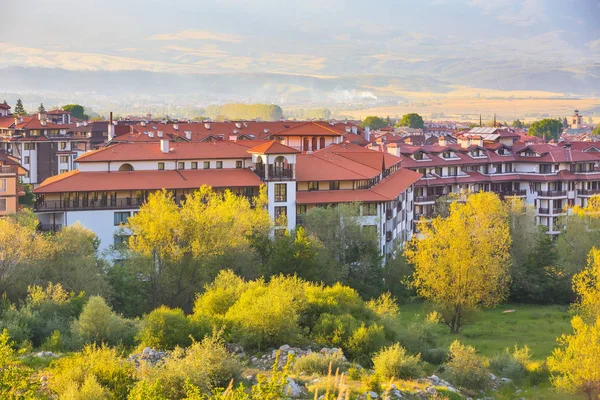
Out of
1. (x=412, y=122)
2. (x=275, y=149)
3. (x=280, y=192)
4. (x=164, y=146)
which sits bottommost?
(x=280, y=192)

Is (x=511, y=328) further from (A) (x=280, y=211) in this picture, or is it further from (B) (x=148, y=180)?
(B) (x=148, y=180)

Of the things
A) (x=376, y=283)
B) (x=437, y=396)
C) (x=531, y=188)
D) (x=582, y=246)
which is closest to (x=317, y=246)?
(x=376, y=283)

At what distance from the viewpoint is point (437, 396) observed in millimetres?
24406

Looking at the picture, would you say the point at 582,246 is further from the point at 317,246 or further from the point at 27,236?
the point at 27,236

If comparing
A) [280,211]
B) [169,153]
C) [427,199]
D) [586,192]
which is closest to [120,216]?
[169,153]

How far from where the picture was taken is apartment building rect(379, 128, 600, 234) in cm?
7194

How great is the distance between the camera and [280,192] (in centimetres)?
5325

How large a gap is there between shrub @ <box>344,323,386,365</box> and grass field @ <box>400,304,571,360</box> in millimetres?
8943

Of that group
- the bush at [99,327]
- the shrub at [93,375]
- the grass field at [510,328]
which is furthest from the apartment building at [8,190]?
the shrub at [93,375]

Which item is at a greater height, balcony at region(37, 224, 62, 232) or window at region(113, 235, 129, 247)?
balcony at region(37, 224, 62, 232)

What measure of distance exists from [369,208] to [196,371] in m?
32.6

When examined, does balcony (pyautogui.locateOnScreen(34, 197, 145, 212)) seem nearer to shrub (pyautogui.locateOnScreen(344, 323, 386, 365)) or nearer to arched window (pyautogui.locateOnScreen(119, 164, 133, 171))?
arched window (pyautogui.locateOnScreen(119, 164, 133, 171))

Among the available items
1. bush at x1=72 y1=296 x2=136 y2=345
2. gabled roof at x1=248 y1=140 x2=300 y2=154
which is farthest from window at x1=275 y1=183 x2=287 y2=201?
bush at x1=72 y1=296 x2=136 y2=345

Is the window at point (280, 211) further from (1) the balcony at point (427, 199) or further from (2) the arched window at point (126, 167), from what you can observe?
(1) the balcony at point (427, 199)
